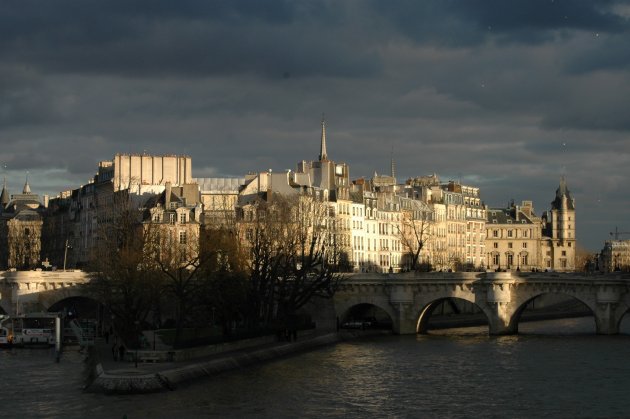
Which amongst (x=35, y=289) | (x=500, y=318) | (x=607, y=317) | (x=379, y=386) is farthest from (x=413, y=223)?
(x=379, y=386)

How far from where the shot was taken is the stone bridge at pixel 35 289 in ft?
329

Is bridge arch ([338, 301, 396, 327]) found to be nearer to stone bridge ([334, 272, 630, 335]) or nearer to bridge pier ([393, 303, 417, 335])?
stone bridge ([334, 272, 630, 335])

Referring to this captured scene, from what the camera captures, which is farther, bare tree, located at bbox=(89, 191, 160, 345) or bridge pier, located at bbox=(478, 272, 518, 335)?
bridge pier, located at bbox=(478, 272, 518, 335)

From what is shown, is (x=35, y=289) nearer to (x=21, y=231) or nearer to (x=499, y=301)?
(x=499, y=301)

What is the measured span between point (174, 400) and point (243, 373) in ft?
40.2

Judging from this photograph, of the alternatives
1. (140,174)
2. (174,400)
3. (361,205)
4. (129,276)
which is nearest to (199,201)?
(140,174)

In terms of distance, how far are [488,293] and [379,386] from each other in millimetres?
35258

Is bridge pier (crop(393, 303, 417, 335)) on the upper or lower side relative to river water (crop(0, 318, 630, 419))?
upper

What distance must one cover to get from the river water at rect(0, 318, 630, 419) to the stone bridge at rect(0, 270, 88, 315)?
34.2 feet

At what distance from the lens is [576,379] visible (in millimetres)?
71188

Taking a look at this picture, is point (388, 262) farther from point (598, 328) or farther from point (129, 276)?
point (129, 276)

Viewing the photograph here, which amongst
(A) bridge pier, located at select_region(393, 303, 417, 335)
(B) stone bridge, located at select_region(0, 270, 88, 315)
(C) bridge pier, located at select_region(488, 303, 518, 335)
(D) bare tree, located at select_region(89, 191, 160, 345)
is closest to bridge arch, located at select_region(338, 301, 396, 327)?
(A) bridge pier, located at select_region(393, 303, 417, 335)

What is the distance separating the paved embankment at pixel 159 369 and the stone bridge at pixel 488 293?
2328 cm

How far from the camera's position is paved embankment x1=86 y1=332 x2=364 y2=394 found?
2441 inches
